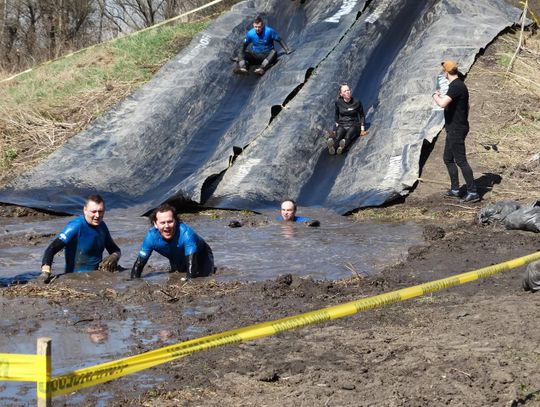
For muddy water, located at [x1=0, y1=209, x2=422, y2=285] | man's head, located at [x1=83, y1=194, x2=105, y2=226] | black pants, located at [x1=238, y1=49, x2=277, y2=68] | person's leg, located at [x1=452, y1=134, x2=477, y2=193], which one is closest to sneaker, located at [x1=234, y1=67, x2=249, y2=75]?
black pants, located at [x1=238, y1=49, x2=277, y2=68]

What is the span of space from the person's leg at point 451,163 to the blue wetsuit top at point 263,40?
7490 millimetres

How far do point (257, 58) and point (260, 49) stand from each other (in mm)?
219

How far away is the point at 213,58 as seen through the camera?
2186 cm

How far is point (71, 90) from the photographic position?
22.0 meters

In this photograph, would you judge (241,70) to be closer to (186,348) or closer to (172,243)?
(172,243)

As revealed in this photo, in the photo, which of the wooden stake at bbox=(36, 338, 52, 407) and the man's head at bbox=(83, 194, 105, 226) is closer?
the wooden stake at bbox=(36, 338, 52, 407)

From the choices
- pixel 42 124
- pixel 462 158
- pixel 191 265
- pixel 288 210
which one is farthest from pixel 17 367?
pixel 42 124

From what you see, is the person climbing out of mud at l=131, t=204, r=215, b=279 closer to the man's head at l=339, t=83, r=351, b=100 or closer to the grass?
the man's head at l=339, t=83, r=351, b=100

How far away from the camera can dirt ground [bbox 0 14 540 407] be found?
244 inches

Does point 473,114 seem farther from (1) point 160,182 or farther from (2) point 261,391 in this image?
(2) point 261,391

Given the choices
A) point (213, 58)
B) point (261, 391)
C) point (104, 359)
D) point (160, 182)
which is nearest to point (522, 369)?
point (261, 391)

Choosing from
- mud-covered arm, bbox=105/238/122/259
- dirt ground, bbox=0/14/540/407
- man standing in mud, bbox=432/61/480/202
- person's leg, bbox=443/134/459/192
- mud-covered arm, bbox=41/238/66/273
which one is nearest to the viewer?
dirt ground, bbox=0/14/540/407

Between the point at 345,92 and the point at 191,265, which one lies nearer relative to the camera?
the point at 191,265

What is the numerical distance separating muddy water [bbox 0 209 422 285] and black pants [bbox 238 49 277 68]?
6267 mm
